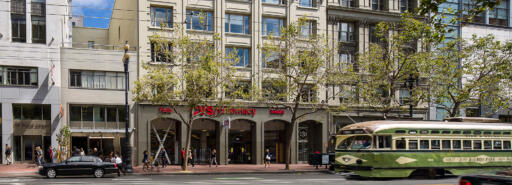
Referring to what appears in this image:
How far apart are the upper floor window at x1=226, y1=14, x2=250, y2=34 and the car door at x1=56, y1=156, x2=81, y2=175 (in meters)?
17.8

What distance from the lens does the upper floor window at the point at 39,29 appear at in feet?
115

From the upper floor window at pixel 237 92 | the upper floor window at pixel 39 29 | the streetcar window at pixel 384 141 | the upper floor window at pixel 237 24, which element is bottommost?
the streetcar window at pixel 384 141

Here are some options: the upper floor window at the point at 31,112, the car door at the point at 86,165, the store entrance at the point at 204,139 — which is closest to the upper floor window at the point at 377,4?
the store entrance at the point at 204,139

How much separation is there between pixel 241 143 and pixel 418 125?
845 inches

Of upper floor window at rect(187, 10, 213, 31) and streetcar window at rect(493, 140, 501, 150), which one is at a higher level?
upper floor window at rect(187, 10, 213, 31)

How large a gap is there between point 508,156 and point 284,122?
20.7 meters

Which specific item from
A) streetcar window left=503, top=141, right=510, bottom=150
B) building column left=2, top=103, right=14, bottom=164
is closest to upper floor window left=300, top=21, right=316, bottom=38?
streetcar window left=503, top=141, right=510, bottom=150

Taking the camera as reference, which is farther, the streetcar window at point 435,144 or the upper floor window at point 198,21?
the upper floor window at point 198,21

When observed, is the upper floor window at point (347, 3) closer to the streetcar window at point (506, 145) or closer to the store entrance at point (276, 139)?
the store entrance at point (276, 139)

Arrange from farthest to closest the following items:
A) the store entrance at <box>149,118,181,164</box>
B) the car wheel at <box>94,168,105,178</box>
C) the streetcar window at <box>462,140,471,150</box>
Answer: the store entrance at <box>149,118,181,164</box> < the car wheel at <box>94,168,105,178</box> < the streetcar window at <box>462,140,471,150</box>

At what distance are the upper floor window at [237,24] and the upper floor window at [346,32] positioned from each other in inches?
327

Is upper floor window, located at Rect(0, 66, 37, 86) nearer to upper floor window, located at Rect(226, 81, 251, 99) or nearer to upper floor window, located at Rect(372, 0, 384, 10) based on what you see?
upper floor window, located at Rect(226, 81, 251, 99)

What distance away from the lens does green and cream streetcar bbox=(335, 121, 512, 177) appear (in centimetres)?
2020

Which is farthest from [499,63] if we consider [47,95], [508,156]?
[47,95]
